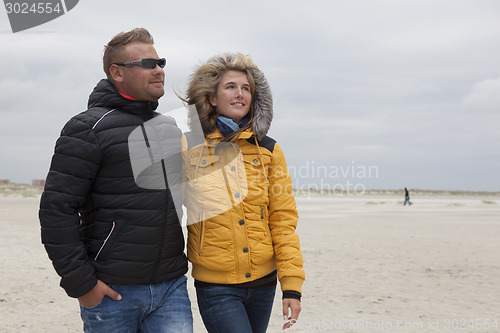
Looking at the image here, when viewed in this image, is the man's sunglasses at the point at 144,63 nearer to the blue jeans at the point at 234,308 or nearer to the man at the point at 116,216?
→ the man at the point at 116,216

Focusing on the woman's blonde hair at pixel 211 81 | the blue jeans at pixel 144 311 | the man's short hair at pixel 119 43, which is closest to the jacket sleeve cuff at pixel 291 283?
the blue jeans at pixel 144 311

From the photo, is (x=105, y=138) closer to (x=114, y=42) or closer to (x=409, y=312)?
(x=114, y=42)

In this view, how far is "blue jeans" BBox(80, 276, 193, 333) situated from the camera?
2365 mm

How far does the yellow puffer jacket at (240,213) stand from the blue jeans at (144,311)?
19cm

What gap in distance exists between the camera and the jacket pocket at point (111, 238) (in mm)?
2320

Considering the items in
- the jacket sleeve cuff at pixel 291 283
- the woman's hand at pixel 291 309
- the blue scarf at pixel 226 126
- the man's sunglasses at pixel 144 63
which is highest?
the man's sunglasses at pixel 144 63

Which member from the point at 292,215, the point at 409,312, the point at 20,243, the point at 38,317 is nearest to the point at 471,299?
the point at 409,312

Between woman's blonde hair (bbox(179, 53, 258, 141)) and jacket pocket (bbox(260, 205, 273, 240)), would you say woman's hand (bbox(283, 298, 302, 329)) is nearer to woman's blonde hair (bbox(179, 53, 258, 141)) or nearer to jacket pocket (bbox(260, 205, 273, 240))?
jacket pocket (bbox(260, 205, 273, 240))

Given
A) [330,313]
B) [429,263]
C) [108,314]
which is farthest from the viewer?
[429,263]

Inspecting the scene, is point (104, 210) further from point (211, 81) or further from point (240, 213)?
point (211, 81)

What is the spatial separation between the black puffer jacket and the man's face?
0.06 meters

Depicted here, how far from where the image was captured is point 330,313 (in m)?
6.54

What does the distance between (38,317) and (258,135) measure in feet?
17.0

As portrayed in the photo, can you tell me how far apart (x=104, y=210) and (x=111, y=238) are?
156 mm
